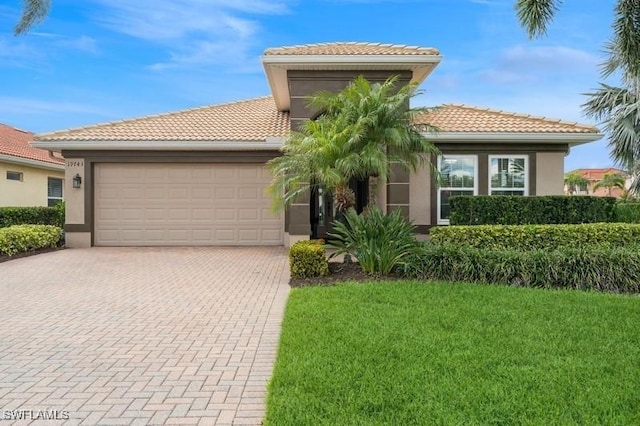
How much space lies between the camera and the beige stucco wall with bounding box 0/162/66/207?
18766 mm

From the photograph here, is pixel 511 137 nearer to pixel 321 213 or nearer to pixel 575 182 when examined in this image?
pixel 321 213

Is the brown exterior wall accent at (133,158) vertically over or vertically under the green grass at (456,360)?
over

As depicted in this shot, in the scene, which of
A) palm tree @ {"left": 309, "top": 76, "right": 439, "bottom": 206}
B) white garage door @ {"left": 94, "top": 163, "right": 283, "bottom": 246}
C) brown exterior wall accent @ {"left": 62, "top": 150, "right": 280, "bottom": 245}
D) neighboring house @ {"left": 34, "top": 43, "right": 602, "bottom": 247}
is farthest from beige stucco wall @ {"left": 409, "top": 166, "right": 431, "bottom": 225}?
brown exterior wall accent @ {"left": 62, "top": 150, "right": 280, "bottom": 245}

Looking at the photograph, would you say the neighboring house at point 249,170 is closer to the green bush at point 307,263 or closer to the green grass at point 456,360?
the green bush at point 307,263

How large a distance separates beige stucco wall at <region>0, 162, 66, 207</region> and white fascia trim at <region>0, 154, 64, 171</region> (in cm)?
33

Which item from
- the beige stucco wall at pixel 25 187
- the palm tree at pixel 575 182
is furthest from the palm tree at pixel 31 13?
the palm tree at pixel 575 182

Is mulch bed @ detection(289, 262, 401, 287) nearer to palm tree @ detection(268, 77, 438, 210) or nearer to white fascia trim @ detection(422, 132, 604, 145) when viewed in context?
palm tree @ detection(268, 77, 438, 210)

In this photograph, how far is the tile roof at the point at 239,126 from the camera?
45.9ft

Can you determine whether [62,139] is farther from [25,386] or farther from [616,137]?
[616,137]

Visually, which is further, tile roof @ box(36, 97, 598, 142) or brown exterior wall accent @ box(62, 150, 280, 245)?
brown exterior wall accent @ box(62, 150, 280, 245)

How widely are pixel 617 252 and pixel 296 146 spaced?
269 inches

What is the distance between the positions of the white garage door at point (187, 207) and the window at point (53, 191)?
30.1 feet

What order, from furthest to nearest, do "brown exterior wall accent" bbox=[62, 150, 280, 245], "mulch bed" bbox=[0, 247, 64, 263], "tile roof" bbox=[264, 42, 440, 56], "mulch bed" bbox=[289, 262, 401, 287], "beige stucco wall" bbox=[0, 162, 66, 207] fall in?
"beige stucco wall" bbox=[0, 162, 66, 207] < "brown exterior wall accent" bbox=[62, 150, 280, 245] < "tile roof" bbox=[264, 42, 440, 56] < "mulch bed" bbox=[0, 247, 64, 263] < "mulch bed" bbox=[289, 262, 401, 287]

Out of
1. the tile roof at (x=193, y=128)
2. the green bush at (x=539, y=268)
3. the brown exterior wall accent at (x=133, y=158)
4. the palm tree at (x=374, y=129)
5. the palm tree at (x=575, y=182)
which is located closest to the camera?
the green bush at (x=539, y=268)
